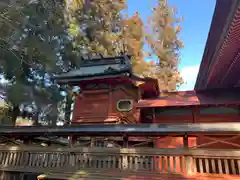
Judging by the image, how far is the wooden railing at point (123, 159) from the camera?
19.0 feet

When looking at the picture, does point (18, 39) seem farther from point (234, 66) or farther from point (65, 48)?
point (234, 66)

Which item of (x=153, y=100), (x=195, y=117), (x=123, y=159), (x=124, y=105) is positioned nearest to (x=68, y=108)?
(x=124, y=105)

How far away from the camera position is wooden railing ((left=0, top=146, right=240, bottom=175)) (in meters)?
5.79

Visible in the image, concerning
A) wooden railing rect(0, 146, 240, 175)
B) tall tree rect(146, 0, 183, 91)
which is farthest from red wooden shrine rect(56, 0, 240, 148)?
tall tree rect(146, 0, 183, 91)

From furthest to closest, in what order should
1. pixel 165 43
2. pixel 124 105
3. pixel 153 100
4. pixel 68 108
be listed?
pixel 165 43 → pixel 68 108 → pixel 124 105 → pixel 153 100

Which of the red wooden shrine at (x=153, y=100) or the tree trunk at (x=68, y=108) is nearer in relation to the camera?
the red wooden shrine at (x=153, y=100)

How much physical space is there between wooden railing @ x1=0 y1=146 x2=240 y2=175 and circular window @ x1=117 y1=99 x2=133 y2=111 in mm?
3387

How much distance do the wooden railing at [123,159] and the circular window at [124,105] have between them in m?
3.39

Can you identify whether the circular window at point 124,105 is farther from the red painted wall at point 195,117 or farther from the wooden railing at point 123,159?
the wooden railing at point 123,159

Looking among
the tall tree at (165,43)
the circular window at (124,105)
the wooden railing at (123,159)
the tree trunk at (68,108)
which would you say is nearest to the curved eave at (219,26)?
the wooden railing at (123,159)

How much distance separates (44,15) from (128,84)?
6142 millimetres

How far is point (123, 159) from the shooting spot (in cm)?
655

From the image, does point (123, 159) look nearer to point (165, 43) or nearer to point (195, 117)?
point (195, 117)

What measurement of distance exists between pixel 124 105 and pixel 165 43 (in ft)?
52.9
